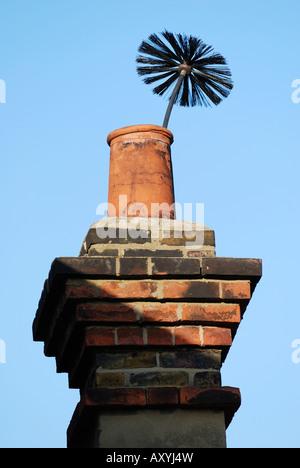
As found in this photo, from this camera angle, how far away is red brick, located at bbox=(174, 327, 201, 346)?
3.24m

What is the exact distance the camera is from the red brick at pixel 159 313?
3242 mm

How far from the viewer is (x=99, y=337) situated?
3.20 meters

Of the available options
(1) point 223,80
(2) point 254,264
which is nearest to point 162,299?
(2) point 254,264

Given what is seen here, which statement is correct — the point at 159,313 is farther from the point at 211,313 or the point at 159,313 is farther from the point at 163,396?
the point at 163,396

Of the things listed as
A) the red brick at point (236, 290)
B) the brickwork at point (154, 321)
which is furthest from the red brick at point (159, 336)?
the red brick at point (236, 290)

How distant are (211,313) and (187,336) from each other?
5.4 inches

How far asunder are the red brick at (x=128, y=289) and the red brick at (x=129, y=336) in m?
0.13

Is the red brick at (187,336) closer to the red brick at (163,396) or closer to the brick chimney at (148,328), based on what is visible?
the brick chimney at (148,328)

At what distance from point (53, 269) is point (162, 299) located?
1.48 feet

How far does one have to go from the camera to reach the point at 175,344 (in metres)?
3.23

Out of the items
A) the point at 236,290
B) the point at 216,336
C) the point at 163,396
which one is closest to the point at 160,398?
the point at 163,396

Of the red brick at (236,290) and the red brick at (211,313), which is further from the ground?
the red brick at (236,290)

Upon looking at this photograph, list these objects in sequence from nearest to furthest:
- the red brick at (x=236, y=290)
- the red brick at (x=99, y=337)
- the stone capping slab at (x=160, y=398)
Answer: the stone capping slab at (x=160, y=398), the red brick at (x=99, y=337), the red brick at (x=236, y=290)

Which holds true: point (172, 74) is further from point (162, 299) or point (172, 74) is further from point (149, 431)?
point (149, 431)
